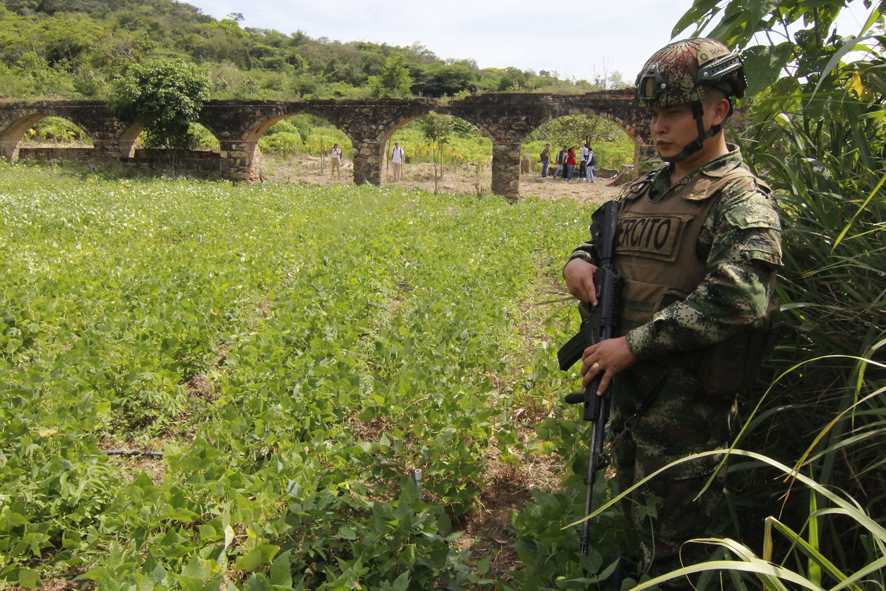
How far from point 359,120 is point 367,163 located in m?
1.45

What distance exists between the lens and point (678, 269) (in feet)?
5.87

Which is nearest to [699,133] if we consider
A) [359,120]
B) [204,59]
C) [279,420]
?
[279,420]

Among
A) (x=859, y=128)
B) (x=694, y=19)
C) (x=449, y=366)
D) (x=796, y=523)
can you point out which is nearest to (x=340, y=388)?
(x=449, y=366)

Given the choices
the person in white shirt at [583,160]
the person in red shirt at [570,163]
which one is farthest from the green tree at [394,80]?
the person in red shirt at [570,163]

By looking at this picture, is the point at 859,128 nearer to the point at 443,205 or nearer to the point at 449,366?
the point at 449,366

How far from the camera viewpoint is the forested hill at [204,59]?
124ft

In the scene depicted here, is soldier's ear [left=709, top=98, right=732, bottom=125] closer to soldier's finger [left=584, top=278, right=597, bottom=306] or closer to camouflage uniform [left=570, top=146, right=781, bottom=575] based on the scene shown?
camouflage uniform [left=570, top=146, right=781, bottom=575]

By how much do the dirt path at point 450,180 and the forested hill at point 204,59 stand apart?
23.7 feet

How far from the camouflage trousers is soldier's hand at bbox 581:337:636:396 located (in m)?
0.19

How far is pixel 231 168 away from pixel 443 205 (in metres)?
8.42

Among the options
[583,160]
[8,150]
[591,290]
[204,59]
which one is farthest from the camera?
[204,59]

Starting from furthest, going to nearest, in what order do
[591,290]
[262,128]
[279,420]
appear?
1. [262,128]
2. [279,420]
3. [591,290]

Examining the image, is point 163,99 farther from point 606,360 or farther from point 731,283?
point 731,283

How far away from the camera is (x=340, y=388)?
318cm
